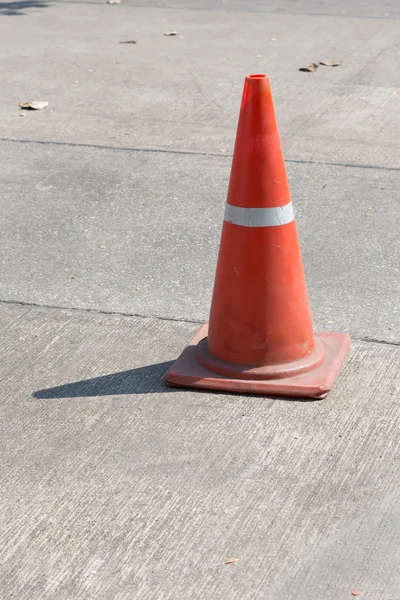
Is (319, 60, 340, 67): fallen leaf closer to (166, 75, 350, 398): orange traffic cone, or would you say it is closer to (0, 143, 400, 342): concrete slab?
(0, 143, 400, 342): concrete slab

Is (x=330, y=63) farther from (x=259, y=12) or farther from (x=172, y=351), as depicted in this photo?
(x=172, y=351)

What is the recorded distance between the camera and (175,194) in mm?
6098

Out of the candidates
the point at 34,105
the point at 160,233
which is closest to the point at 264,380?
the point at 160,233

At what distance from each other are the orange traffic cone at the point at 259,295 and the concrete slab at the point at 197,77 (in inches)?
115

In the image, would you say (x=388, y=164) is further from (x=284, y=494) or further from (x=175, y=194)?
(x=284, y=494)

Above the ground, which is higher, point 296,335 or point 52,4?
point 296,335

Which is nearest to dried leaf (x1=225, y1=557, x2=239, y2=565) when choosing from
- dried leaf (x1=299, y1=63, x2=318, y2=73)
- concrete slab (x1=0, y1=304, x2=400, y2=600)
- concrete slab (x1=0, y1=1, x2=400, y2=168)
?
concrete slab (x1=0, y1=304, x2=400, y2=600)

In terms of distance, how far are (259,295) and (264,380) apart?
1.08 feet

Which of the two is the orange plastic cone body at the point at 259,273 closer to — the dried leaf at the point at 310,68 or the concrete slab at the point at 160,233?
the concrete slab at the point at 160,233

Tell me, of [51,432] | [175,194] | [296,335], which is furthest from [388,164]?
[51,432]

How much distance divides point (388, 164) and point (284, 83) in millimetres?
2306

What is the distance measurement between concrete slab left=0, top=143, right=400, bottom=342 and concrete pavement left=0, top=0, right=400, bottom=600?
2 cm

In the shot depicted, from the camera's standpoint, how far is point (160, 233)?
5.51m

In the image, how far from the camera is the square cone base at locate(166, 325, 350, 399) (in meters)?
3.75
